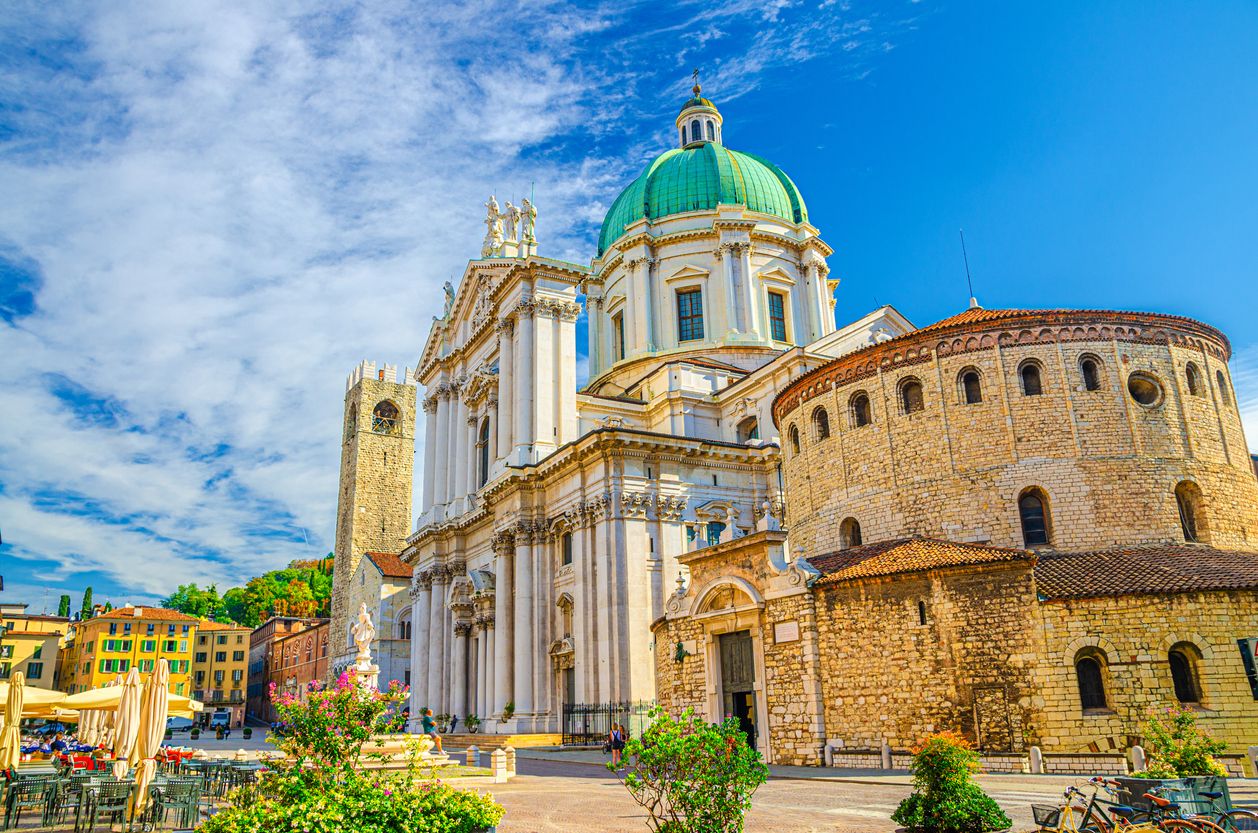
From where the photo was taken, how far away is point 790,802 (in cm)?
1505

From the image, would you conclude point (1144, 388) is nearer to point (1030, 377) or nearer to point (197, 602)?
point (1030, 377)

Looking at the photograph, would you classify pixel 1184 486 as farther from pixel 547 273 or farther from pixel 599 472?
pixel 547 273

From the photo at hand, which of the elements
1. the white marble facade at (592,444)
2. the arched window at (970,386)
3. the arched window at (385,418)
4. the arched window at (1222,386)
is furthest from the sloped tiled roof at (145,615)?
the arched window at (1222,386)

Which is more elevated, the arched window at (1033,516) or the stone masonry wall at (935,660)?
the arched window at (1033,516)

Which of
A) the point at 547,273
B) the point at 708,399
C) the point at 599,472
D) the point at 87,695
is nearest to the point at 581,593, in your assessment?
the point at 599,472

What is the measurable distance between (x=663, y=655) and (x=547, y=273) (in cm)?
2029

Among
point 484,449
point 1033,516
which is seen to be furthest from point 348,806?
point 484,449

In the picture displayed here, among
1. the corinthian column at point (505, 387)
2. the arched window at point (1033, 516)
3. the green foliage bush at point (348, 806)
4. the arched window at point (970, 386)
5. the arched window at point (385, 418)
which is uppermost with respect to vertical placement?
the arched window at point (385, 418)

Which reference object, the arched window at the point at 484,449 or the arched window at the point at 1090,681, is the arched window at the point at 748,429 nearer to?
the arched window at the point at 484,449

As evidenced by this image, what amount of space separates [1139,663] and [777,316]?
31.4 metres

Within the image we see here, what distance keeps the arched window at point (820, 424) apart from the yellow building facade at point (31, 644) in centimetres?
6889

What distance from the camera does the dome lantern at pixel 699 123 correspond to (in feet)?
181

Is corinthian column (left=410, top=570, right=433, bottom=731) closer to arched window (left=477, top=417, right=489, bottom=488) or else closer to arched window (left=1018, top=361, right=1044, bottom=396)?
arched window (left=477, top=417, right=489, bottom=488)

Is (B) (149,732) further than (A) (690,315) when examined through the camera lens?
No
